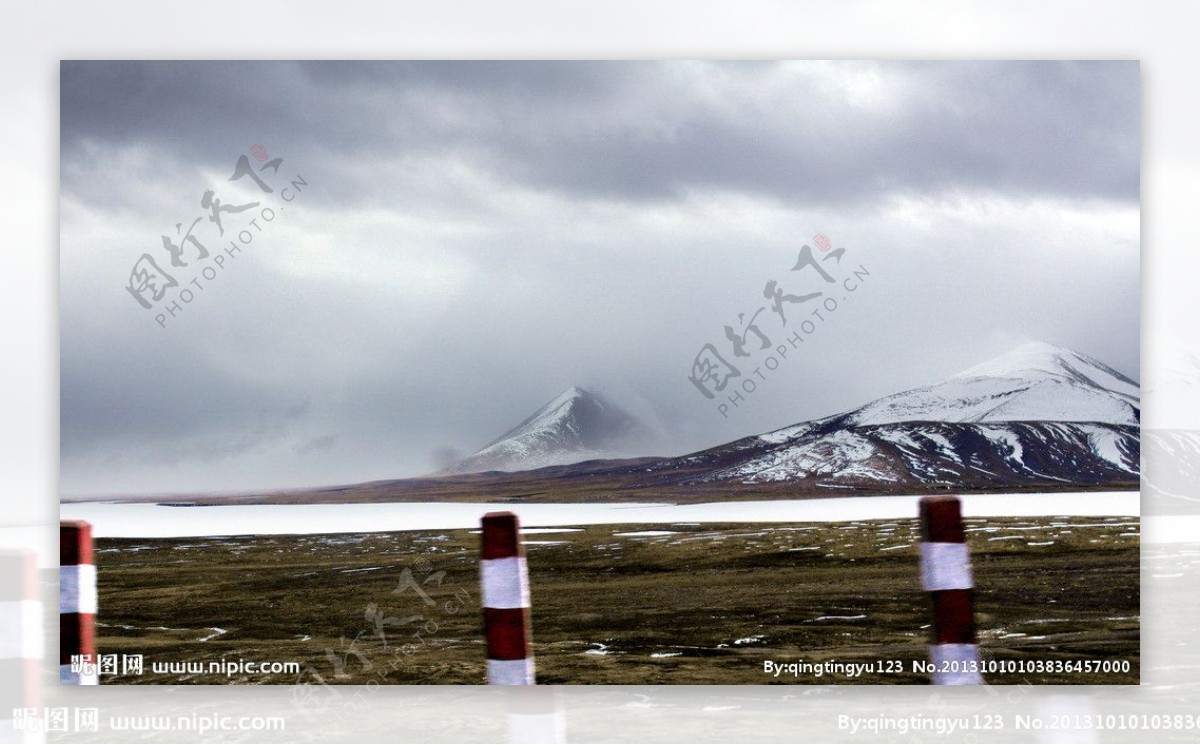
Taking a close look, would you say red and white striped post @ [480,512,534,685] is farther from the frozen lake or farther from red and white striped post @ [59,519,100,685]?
red and white striped post @ [59,519,100,685]

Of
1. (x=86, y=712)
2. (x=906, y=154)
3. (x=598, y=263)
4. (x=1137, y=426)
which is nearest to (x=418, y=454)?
(x=598, y=263)

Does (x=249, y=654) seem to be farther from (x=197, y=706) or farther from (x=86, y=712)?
(x=86, y=712)

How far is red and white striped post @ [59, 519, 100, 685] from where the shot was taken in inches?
147

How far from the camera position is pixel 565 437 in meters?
4.08

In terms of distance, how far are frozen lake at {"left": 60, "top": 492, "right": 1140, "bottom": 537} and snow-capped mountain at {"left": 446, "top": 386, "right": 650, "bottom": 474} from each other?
7.3 inches

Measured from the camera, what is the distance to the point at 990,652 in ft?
13.5

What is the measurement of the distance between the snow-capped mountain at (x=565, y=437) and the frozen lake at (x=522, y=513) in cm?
19

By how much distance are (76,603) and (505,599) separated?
188 centimetres

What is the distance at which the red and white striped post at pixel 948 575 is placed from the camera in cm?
285

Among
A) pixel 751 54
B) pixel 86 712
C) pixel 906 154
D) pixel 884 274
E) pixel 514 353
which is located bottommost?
pixel 86 712

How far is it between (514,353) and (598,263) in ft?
1.54

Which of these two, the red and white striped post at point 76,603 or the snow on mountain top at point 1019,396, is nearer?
the red and white striped post at point 76,603

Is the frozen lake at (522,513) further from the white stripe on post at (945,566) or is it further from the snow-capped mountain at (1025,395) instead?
the white stripe on post at (945,566)

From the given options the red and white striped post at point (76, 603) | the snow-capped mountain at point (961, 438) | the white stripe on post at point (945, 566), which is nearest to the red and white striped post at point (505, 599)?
the white stripe on post at point (945, 566)
